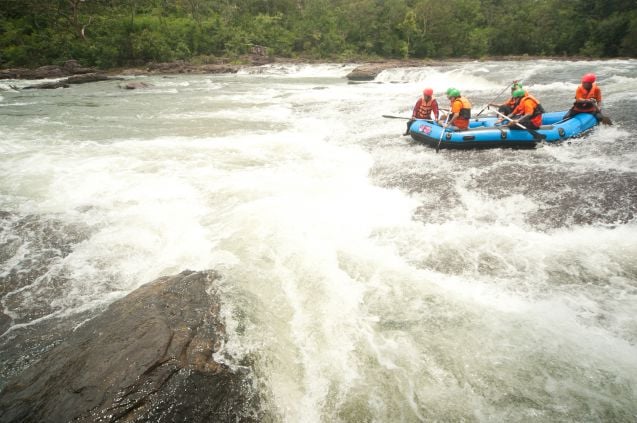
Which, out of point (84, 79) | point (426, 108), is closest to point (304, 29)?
point (84, 79)

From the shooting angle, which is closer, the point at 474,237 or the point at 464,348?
the point at 464,348

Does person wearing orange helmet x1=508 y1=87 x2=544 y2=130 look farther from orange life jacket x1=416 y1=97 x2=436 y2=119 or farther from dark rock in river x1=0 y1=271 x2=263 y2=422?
dark rock in river x1=0 y1=271 x2=263 y2=422

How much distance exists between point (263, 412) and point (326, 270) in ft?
6.11

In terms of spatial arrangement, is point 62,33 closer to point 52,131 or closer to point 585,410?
point 52,131

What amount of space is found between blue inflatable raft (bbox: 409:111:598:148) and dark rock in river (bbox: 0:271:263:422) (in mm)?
6540

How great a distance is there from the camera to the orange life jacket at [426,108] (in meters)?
9.05

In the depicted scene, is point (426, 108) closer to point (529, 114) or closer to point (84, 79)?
point (529, 114)

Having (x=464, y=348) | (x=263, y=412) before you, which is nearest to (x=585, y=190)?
(x=464, y=348)

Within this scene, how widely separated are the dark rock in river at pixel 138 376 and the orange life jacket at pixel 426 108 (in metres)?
7.96

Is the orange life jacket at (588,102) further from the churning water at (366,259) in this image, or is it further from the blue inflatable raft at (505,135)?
the churning water at (366,259)

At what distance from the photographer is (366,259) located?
434 cm

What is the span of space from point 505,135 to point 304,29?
136ft

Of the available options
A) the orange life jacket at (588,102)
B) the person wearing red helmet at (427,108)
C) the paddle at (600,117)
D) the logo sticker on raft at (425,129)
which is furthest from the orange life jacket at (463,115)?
the paddle at (600,117)

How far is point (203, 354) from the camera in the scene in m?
2.68
